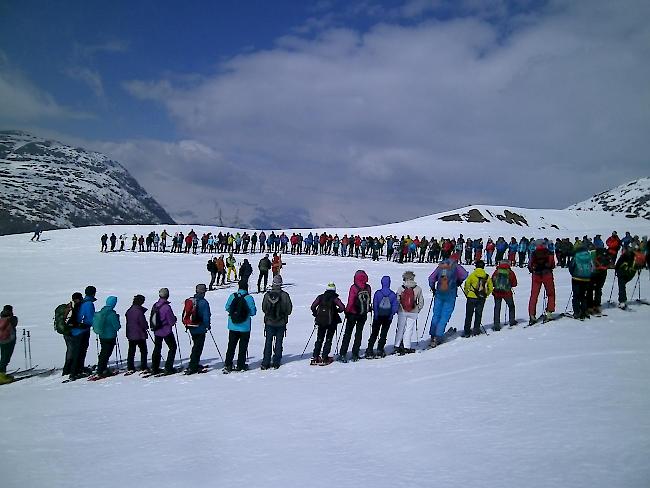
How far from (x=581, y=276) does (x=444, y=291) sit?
3087mm

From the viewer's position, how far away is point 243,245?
37.2 m

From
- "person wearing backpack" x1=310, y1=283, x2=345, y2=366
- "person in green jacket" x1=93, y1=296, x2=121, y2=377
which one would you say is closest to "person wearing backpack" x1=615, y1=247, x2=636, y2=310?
"person wearing backpack" x1=310, y1=283, x2=345, y2=366

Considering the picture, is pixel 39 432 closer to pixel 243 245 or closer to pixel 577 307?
pixel 577 307

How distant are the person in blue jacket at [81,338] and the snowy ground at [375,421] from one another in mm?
556

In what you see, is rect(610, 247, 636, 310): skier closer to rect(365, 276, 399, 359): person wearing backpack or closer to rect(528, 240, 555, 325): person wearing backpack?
rect(528, 240, 555, 325): person wearing backpack

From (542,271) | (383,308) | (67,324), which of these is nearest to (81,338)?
(67,324)

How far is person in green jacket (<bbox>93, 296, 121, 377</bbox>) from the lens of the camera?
10.0 meters

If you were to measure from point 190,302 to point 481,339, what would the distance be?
6373 millimetres

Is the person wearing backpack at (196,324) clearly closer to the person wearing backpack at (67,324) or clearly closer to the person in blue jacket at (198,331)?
the person in blue jacket at (198,331)

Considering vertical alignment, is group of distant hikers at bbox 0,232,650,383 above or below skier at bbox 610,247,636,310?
below

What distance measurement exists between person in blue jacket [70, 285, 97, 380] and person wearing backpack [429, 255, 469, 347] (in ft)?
24.5

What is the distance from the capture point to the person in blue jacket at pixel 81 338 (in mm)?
10180

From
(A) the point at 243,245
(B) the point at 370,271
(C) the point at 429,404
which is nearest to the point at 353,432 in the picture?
(C) the point at 429,404

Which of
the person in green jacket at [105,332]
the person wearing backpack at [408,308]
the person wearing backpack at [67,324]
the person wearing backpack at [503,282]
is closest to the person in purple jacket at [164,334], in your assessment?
the person in green jacket at [105,332]
